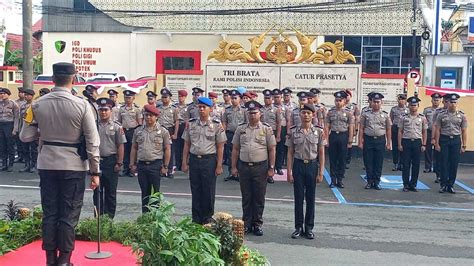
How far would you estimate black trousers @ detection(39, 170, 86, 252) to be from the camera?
5.07m

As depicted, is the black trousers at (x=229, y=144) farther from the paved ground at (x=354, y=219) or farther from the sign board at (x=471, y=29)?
the sign board at (x=471, y=29)

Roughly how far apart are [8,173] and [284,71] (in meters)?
7.62

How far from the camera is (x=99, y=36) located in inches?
1206

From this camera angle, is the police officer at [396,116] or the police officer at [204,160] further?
the police officer at [396,116]

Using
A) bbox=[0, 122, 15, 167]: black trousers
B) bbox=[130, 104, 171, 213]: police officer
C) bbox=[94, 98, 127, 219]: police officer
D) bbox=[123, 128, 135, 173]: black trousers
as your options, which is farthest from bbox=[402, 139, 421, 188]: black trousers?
bbox=[0, 122, 15, 167]: black trousers

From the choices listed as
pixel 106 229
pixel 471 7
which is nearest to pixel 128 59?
pixel 471 7

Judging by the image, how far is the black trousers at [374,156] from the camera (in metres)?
11.6

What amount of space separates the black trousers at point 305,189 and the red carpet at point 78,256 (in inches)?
101

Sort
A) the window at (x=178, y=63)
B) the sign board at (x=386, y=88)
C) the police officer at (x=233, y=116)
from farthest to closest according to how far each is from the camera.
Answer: the window at (x=178, y=63), the sign board at (x=386, y=88), the police officer at (x=233, y=116)

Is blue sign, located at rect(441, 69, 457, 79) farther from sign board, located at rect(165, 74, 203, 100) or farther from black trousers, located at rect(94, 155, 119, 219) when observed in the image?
black trousers, located at rect(94, 155, 119, 219)

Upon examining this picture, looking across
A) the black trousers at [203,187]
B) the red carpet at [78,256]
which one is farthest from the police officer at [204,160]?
the red carpet at [78,256]

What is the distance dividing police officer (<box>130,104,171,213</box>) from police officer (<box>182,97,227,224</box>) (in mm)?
386

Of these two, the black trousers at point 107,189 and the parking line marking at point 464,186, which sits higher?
the black trousers at point 107,189

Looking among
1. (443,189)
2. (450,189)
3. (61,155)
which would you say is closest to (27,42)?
(443,189)
